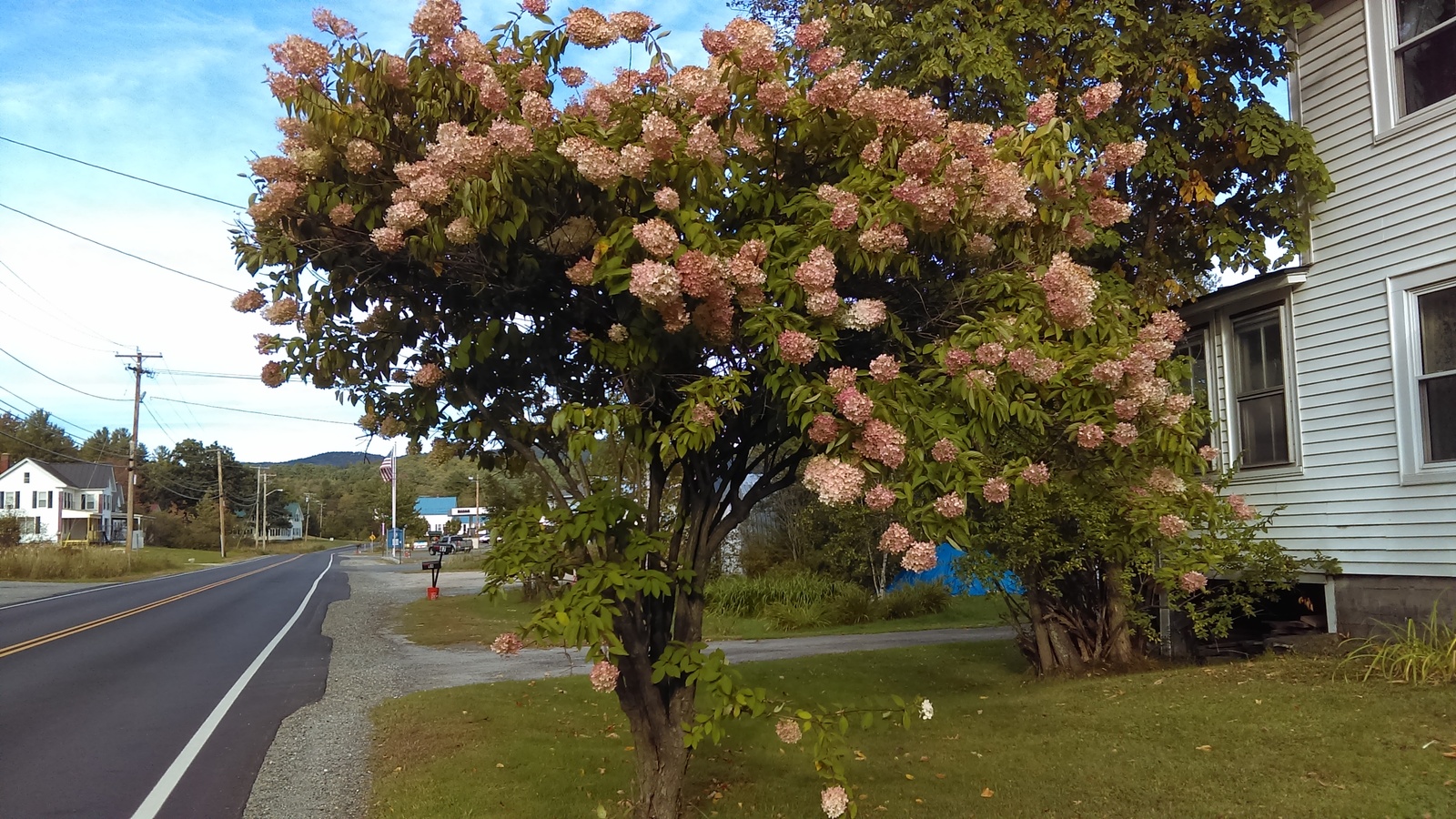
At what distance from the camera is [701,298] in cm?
390

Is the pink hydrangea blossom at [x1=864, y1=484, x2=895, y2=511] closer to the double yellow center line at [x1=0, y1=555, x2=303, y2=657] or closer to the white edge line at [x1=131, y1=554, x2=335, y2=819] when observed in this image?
the white edge line at [x1=131, y1=554, x2=335, y2=819]

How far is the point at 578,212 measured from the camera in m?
4.34

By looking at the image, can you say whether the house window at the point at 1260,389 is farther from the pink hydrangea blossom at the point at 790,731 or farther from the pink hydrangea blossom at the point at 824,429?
the pink hydrangea blossom at the point at 824,429

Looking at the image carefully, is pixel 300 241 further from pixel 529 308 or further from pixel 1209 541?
pixel 1209 541

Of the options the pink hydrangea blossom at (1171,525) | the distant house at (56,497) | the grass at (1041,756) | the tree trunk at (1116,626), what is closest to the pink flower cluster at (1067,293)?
the pink hydrangea blossom at (1171,525)

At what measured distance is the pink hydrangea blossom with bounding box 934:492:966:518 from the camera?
3520mm

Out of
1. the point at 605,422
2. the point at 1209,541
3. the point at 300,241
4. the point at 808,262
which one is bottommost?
the point at 1209,541

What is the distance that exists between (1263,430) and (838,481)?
9667 mm

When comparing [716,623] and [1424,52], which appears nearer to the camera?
[1424,52]

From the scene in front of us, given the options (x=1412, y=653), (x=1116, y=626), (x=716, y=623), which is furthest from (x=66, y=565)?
(x=1412, y=653)

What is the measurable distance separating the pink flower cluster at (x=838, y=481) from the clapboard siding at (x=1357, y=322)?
26.3ft

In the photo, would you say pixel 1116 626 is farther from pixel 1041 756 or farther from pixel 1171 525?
pixel 1171 525

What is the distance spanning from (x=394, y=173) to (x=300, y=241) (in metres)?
Result: 0.52

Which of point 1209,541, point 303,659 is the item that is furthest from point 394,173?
point 303,659
